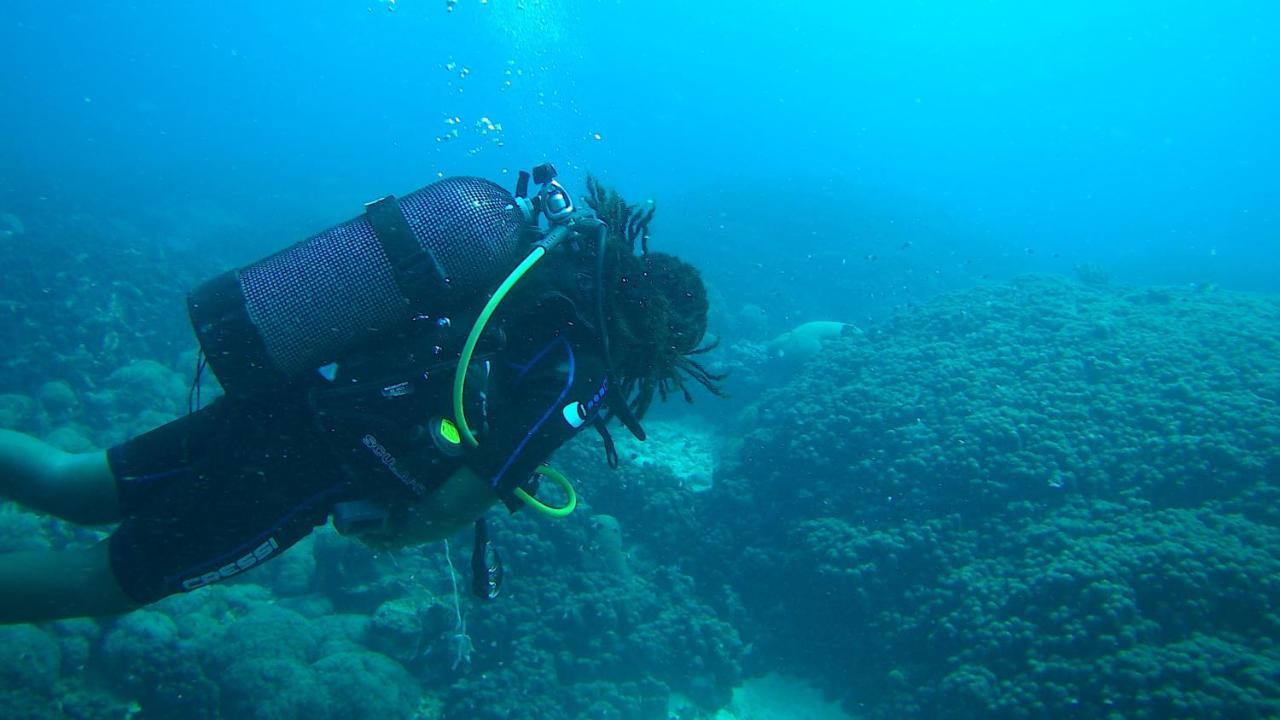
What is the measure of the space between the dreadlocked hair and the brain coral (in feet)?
15.9

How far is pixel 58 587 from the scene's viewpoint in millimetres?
2602

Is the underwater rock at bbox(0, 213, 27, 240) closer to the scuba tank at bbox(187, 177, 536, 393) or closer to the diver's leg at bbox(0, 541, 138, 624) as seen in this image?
the diver's leg at bbox(0, 541, 138, 624)

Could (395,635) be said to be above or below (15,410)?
above

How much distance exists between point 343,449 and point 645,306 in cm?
165

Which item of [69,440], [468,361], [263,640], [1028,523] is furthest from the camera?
[69,440]

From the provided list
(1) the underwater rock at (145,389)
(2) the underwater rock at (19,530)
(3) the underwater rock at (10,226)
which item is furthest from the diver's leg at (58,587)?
(3) the underwater rock at (10,226)

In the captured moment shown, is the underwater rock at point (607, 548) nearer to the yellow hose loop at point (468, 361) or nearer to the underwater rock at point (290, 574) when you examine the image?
the underwater rock at point (290, 574)

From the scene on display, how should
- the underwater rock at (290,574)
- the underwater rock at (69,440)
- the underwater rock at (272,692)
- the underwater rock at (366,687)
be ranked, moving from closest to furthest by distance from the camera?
the underwater rock at (272,692) → the underwater rock at (366,687) → the underwater rock at (290,574) → the underwater rock at (69,440)

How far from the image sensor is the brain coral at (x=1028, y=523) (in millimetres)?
5430

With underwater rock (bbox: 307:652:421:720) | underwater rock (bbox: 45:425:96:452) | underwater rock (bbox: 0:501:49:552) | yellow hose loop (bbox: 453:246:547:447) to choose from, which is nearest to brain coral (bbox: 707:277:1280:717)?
underwater rock (bbox: 307:652:421:720)

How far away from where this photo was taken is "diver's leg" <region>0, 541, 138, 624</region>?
2.58 m

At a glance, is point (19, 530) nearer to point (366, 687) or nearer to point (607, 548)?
point (366, 687)

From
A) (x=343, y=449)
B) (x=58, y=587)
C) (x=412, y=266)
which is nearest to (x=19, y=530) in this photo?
(x=58, y=587)

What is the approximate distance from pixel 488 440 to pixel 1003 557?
22.7 ft
